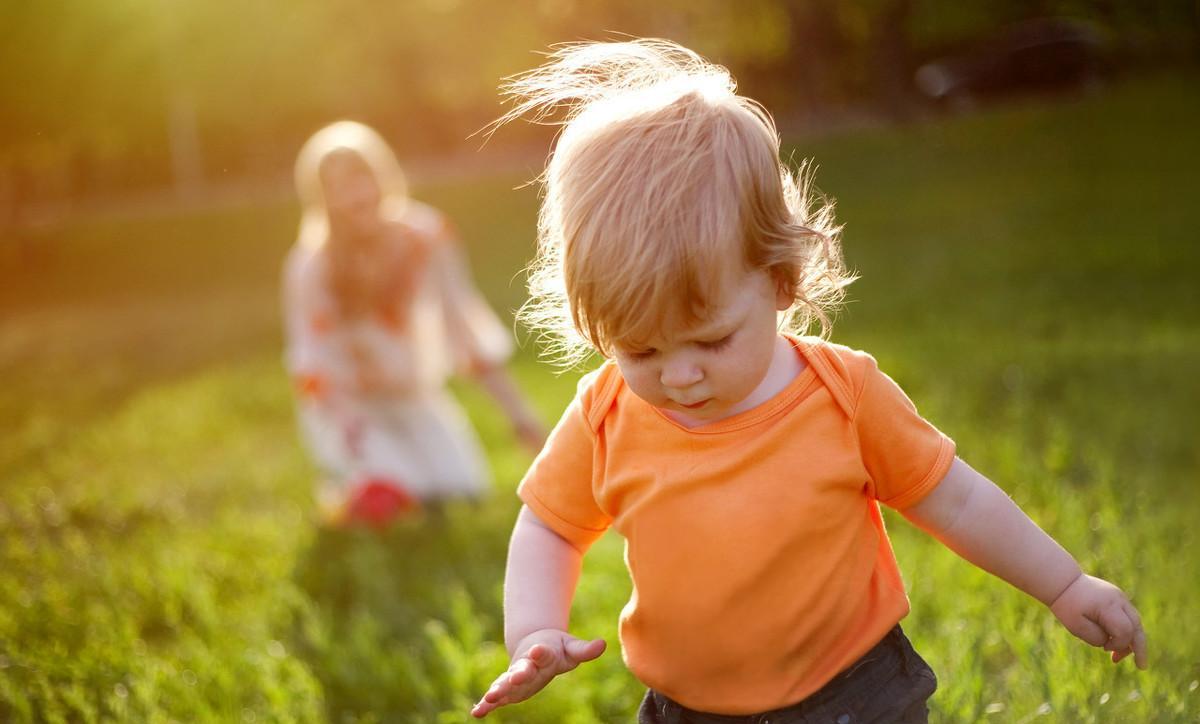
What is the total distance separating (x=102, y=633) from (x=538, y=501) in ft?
7.95

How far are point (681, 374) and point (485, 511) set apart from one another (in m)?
3.70

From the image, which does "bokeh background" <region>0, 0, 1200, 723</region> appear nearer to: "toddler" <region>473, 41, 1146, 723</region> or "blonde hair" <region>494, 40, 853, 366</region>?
"toddler" <region>473, 41, 1146, 723</region>

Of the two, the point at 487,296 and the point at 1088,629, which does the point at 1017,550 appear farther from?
the point at 487,296

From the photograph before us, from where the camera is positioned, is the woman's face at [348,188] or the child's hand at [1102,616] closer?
the child's hand at [1102,616]

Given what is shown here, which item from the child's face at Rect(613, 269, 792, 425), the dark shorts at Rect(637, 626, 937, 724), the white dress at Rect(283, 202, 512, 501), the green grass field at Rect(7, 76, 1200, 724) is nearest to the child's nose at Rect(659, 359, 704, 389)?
the child's face at Rect(613, 269, 792, 425)

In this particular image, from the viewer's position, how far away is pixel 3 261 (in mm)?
21797

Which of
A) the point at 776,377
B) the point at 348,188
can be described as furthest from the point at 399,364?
the point at 776,377

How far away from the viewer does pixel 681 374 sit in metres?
1.90

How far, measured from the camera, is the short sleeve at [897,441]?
2051 millimetres

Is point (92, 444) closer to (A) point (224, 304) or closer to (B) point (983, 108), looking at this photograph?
(A) point (224, 304)

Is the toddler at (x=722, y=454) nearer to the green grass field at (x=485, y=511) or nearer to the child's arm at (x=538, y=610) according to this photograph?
the child's arm at (x=538, y=610)

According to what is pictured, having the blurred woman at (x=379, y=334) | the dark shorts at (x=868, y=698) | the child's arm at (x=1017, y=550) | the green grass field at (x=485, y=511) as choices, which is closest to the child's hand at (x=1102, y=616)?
Result: the child's arm at (x=1017, y=550)

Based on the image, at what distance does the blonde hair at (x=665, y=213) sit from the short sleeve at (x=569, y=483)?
17cm

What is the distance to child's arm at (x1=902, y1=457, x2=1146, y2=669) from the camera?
82.0 inches
